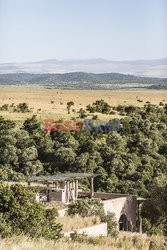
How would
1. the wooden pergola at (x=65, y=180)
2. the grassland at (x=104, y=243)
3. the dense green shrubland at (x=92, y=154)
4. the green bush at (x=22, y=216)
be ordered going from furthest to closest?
the dense green shrubland at (x=92, y=154) < the wooden pergola at (x=65, y=180) < the green bush at (x=22, y=216) < the grassland at (x=104, y=243)

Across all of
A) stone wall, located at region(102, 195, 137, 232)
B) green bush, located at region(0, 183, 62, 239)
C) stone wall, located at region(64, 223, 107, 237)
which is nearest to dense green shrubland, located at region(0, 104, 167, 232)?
stone wall, located at region(102, 195, 137, 232)

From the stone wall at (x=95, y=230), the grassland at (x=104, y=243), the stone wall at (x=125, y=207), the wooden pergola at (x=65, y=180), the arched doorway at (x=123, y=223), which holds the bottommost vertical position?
the arched doorway at (x=123, y=223)

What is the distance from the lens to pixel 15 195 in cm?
1548

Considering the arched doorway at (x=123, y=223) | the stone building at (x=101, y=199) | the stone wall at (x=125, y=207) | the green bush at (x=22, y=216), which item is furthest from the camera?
the arched doorway at (x=123, y=223)

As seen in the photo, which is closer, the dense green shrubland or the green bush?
the green bush

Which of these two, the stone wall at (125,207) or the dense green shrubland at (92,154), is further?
the dense green shrubland at (92,154)

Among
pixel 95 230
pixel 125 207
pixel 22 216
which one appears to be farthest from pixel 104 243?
pixel 125 207

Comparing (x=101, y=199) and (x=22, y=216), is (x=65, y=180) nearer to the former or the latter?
(x=101, y=199)

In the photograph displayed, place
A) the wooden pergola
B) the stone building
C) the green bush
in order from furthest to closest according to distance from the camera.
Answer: the stone building < the wooden pergola < the green bush

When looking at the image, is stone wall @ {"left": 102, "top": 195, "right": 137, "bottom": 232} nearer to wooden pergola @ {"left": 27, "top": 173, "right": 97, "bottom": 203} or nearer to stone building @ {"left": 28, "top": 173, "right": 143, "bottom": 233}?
stone building @ {"left": 28, "top": 173, "right": 143, "bottom": 233}

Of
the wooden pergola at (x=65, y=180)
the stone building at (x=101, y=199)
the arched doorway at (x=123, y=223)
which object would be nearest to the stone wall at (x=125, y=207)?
the stone building at (x=101, y=199)

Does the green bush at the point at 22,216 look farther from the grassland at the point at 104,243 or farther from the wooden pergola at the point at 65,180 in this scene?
the wooden pergola at the point at 65,180

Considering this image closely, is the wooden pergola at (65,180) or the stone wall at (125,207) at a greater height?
the wooden pergola at (65,180)

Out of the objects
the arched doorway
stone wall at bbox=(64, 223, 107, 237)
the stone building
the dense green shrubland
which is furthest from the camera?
the dense green shrubland
